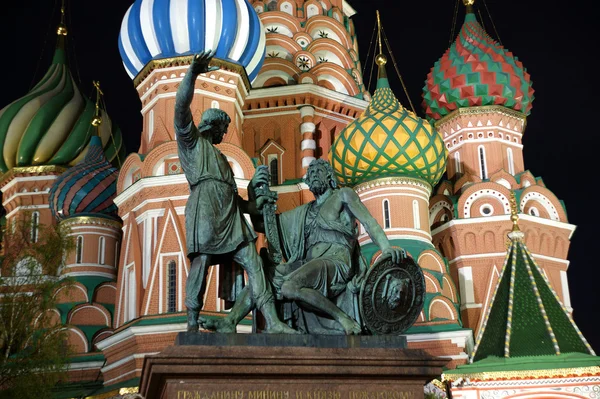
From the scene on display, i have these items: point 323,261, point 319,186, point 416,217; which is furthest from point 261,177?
point 416,217

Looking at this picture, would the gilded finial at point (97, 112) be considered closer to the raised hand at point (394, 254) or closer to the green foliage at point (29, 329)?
the green foliage at point (29, 329)

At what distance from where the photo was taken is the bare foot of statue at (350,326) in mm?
6570

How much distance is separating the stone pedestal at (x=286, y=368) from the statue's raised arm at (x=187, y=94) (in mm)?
1554

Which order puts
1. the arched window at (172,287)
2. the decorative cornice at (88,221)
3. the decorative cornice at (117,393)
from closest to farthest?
the decorative cornice at (117,393) < the arched window at (172,287) < the decorative cornice at (88,221)

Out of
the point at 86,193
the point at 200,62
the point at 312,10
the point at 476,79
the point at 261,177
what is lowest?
the point at 261,177

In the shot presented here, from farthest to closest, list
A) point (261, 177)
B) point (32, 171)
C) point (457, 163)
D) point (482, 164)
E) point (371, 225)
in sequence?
1. point (32, 171)
2. point (457, 163)
3. point (482, 164)
4. point (261, 177)
5. point (371, 225)

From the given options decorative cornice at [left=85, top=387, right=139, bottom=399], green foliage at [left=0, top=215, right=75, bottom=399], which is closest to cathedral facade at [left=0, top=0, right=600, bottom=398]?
decorative cornice at [left=85, top=387, right=139, bottom=399]

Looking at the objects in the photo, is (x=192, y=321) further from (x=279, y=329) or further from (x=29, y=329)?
(x=29, y=329)

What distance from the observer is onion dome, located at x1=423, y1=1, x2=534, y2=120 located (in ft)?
77.2

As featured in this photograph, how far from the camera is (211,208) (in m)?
6.81

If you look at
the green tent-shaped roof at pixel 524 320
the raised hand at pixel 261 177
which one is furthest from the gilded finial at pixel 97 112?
the raised hand at pixel 261 177

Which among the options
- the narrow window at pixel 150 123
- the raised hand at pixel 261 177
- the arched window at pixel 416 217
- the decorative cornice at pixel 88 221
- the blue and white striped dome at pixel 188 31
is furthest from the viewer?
the decorative cornice at pixel 88 221

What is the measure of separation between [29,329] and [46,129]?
429 inches

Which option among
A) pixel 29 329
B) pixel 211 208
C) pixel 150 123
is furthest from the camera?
pixel 150 123
